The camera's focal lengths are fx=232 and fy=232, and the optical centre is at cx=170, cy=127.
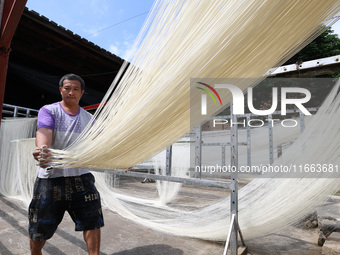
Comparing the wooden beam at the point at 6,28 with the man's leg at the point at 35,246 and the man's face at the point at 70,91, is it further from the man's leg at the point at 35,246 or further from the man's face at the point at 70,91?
the man's leg at the point at 35,246

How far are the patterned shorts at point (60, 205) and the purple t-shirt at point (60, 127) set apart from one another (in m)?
0.03

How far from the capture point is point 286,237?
2.15 metres

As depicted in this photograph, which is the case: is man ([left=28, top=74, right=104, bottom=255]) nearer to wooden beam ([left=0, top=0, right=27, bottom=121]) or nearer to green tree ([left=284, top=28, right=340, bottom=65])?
wooden beam ([left=0, top=0, right=27, bottom=121])

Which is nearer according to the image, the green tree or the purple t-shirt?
the purple t-shirt

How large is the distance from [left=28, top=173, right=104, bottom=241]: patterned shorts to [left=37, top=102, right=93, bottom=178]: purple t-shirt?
34mm

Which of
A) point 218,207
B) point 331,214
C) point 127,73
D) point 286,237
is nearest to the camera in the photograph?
point 127,73

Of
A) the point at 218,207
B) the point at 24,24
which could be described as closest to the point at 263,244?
the point at 218,207

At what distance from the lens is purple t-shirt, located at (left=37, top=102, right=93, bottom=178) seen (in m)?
1.25

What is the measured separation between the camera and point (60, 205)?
4.16 feet

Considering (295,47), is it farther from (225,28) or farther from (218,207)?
(218,207)

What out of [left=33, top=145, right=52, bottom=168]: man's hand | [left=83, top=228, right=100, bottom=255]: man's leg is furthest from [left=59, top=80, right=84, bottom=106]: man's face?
[left=83, top=228, right=100, bottom=255]: man's leg

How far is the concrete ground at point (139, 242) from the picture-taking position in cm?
180

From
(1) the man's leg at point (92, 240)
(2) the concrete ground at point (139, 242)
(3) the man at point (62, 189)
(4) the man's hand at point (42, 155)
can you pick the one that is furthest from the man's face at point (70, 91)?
(2) the concrete ground at point (139, 242)

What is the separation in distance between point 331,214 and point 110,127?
8.36 feet
